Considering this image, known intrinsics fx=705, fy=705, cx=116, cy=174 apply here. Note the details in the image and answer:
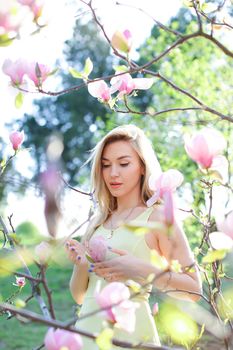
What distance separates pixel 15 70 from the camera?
1478mm

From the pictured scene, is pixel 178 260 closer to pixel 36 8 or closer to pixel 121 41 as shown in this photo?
pixel 121 41

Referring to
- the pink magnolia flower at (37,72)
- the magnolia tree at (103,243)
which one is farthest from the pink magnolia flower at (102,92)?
the pink magnolia flower at (37,72)

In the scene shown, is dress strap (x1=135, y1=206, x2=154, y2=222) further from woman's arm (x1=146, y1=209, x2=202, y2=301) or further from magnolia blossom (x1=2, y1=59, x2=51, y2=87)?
magnolia blossom (x1=2, y1=59, x2=51, y2=87)

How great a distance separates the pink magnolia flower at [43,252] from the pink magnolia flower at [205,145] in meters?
0.35

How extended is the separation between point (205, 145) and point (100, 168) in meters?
1.03

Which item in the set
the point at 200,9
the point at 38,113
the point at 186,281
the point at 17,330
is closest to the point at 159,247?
the point at 186,281

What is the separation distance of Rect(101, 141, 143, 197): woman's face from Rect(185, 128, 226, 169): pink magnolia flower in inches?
36.7

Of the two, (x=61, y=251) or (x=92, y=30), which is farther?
(x=92, y=30)

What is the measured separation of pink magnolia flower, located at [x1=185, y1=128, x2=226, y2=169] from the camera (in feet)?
3.93

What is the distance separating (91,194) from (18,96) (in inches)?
24.8

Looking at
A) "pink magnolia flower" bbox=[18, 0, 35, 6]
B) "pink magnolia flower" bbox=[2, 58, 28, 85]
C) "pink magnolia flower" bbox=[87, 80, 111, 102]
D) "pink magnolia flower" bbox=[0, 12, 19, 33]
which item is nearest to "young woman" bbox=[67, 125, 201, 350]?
"pink magnolia flower" bbox=[87, 80, 111, 102]

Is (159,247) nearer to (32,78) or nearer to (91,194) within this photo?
(91,194)

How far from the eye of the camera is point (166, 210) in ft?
3.43

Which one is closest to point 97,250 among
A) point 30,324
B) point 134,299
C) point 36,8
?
point 36,8
